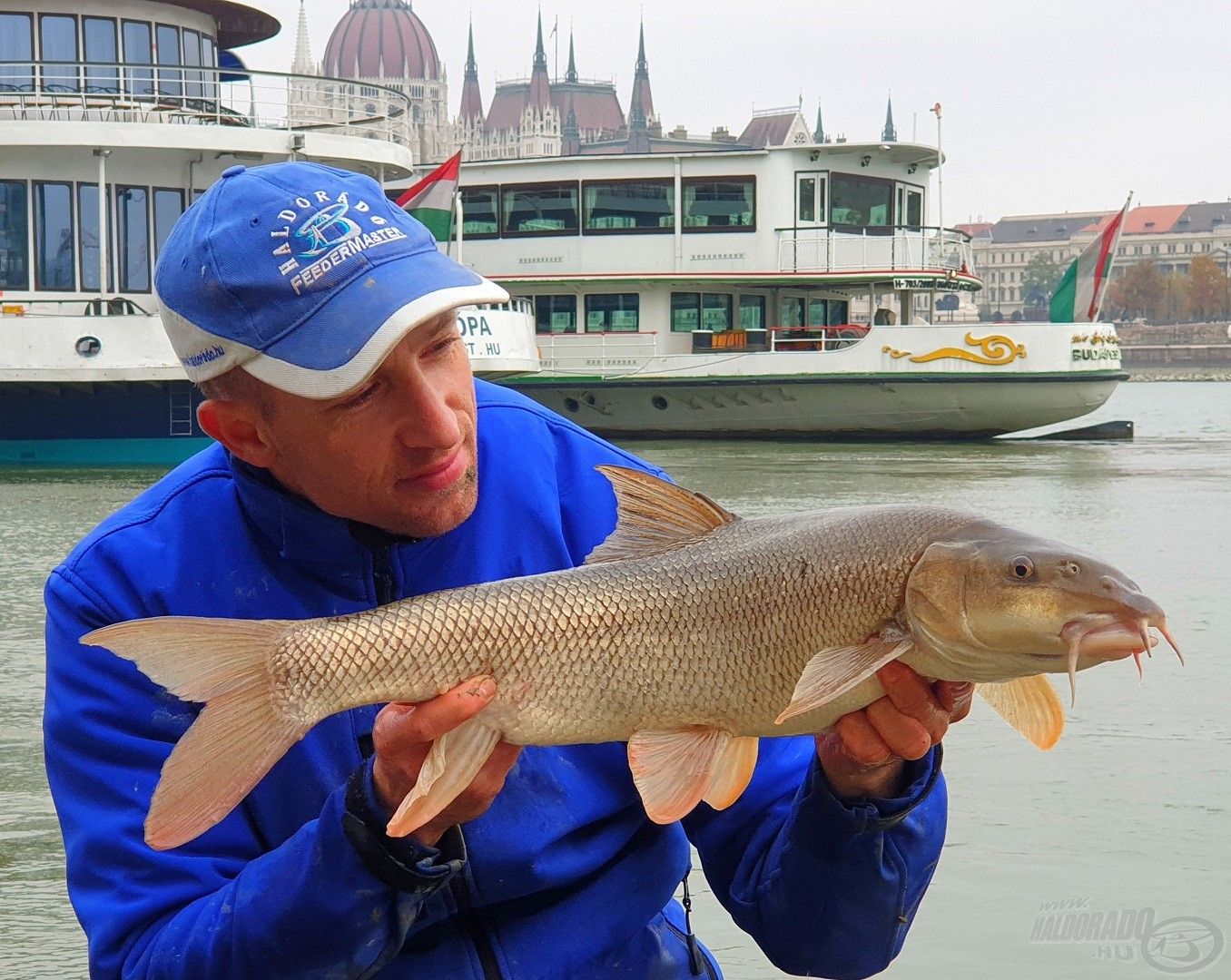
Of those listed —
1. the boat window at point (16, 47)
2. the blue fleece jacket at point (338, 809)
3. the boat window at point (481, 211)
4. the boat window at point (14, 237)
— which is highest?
the boat window at point (16, 47)

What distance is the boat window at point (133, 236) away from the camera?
20281 millimetres

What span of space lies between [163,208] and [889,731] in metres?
19.8

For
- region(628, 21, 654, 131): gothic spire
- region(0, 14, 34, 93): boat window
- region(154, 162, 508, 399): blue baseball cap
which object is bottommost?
region(154, 162, 508, 399): blue baseball cap

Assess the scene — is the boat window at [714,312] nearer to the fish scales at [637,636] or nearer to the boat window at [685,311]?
the boat window at [685,311]

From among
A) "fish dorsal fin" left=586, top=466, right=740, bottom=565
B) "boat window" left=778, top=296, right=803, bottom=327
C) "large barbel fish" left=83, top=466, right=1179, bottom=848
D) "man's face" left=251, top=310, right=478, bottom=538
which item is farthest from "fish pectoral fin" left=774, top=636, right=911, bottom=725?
"boat window" left=778, top=296, right=803, bottom=327

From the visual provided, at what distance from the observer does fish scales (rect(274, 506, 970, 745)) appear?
A: 2.05 meters

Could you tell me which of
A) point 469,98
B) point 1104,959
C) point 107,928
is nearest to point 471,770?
point 107,928

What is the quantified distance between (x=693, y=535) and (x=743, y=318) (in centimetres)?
2621

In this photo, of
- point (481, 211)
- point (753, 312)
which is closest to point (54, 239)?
point (481, 211)

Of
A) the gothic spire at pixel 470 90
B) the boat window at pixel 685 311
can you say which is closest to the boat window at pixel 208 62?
the boat window at pixel 685 311

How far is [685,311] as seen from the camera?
27703mm

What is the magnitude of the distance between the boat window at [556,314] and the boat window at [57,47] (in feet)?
31.4

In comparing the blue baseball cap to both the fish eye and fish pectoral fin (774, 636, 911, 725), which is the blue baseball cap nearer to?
fish pectoral fin (774, 636, 911, 725)

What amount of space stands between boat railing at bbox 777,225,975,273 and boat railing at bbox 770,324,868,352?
3.52ft
